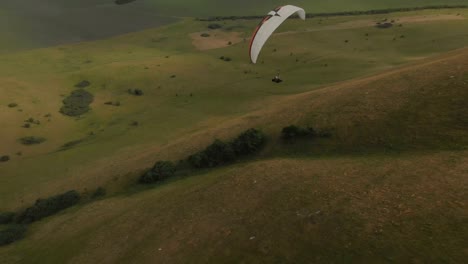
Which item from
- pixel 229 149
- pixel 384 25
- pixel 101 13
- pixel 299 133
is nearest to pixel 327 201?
pixel 299 133

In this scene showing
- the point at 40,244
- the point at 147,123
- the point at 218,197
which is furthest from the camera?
the point at 147,123

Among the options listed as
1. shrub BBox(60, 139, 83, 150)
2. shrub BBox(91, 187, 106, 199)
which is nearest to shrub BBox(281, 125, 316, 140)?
shrub BBox(91, 187, 106, 199)

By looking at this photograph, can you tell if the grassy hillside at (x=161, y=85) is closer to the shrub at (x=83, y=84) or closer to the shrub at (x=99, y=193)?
the shrub at (x=99, y=193)

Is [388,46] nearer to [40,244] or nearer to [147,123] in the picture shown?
[147,123]

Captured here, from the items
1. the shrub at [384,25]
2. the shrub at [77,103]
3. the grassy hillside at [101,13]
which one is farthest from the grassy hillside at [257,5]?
the shrub at [77,103]

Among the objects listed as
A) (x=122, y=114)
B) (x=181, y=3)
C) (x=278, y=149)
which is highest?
(x=181, y=3)

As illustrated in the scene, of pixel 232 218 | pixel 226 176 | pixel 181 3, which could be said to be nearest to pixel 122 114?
pixel 226 176

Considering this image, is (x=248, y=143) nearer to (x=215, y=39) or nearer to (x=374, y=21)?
(x=215, y=39)
